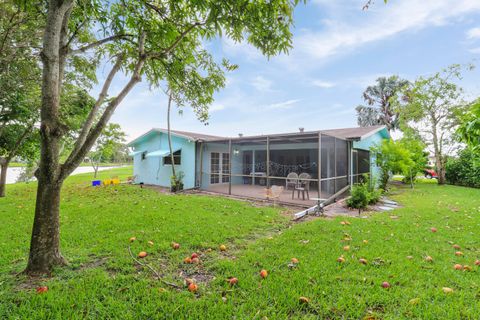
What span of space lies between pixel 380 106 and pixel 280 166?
17.4 meters

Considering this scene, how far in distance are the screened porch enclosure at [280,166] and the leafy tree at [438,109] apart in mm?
8285

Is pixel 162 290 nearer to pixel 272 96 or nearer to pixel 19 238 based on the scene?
pixel 19 238

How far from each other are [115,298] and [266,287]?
1630 mm

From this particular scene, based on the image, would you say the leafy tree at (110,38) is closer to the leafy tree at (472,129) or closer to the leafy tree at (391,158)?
the leafy tree at (472,129)

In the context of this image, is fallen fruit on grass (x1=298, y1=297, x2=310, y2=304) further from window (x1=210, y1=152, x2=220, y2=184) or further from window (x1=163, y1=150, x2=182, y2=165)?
window (x1=163, y1=150, x2=182, y2=165)

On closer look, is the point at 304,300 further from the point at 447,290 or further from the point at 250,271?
the point at 447,290

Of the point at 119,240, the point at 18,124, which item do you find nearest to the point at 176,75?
the point at 119,240

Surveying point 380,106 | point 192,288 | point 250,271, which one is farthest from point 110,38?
point 380,106

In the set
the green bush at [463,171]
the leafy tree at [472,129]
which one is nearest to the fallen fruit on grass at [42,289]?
the leafy tree at [472,129]

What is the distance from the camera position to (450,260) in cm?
325

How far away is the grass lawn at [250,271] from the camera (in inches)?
82.8

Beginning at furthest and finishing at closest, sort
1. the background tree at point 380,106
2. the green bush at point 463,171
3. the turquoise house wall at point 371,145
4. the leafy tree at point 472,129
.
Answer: the background tree at point 380,106 < the green bush at point 463,171 < the turquoise house wall at point 371,145 < the leafy tree at point 472,129

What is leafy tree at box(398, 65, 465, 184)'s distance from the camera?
48.2ft

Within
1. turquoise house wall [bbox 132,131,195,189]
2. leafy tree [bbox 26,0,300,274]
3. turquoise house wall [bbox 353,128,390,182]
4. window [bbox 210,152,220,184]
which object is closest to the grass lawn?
leafy tree [bbox 26,0,300,274]
